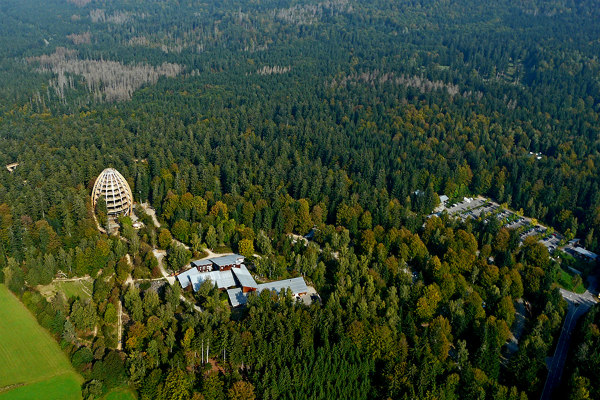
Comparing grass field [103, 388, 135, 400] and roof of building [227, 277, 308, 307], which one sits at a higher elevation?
roof of building [227, 277, 308, 307]

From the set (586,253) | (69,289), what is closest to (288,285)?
(69,289)

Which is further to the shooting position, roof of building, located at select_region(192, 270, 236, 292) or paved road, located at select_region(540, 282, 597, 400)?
roof of building, located at select_region(192, 270, 236, 292)

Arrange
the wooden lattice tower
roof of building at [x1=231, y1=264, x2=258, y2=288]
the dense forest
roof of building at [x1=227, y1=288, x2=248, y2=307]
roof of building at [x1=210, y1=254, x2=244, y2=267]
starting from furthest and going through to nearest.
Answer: the wooden lattice tower
roof of building at [x1=210, y1=254, x2=244, y2=267]
roof of building at [x1=231, y1=264, x2=258, y2=288]
roof of building at [x1=227, y1=288, x2=248, y2=307]
the dense forest

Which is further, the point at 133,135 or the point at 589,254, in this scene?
the point at 133,135

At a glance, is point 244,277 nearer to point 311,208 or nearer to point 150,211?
point 311,208

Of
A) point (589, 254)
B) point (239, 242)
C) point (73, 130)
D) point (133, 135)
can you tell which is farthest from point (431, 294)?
point (73, 130)

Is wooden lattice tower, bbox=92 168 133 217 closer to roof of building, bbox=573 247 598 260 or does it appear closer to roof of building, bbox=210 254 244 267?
roof of building, bbox=210 254 244 267

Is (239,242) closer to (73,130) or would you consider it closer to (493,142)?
(73,130)

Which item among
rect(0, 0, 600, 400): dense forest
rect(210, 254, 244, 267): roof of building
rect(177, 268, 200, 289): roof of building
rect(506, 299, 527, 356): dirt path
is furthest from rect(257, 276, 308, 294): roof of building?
rect(506, 299, 527, 356): dirt path
